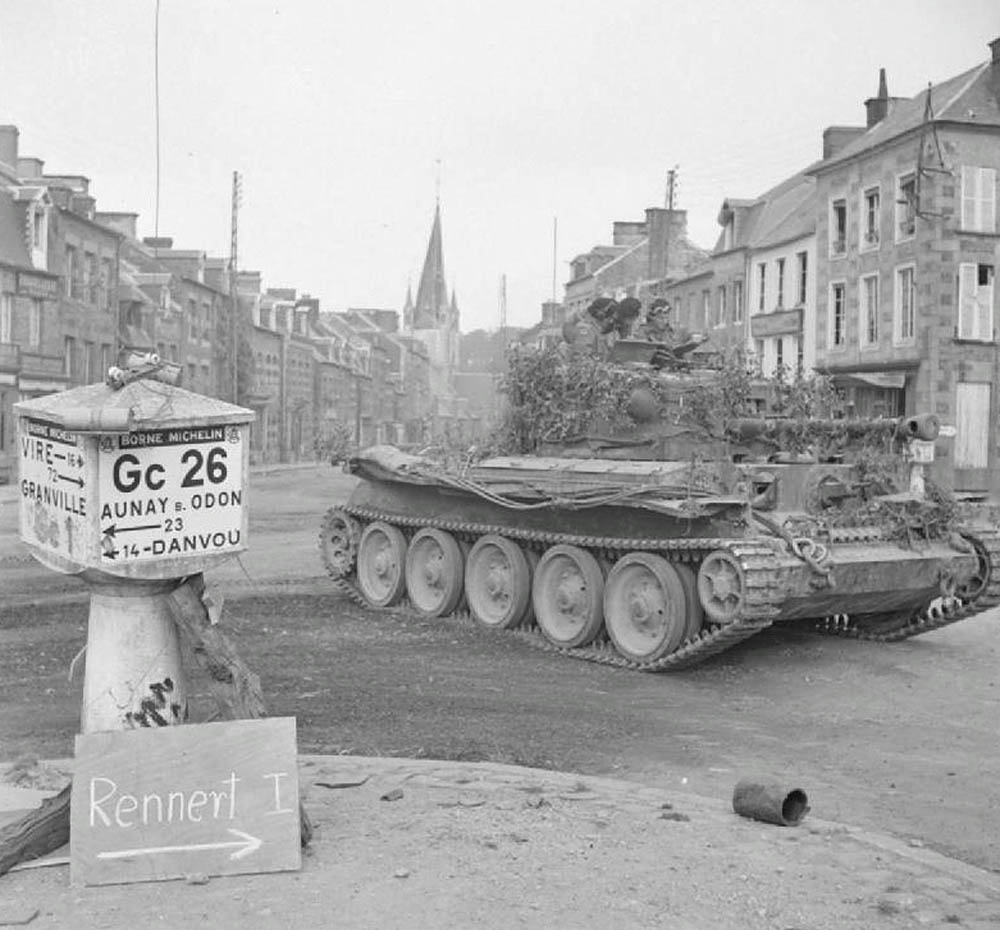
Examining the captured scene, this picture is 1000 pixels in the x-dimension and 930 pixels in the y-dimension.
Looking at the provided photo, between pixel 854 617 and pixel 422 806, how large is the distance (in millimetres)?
7342

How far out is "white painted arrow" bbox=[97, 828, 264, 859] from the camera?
4691 millimetres

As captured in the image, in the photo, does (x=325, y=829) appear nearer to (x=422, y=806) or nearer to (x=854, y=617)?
(x=422, y=806)

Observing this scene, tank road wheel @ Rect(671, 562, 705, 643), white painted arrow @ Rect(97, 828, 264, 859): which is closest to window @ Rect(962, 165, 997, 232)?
tank road wheel @ Rect(671, 562, 705, 643)

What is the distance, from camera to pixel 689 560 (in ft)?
33.3

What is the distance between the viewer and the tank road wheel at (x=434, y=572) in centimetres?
1252

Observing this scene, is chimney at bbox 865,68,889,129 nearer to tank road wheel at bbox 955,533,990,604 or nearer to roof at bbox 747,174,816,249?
roof at bbox 747,174,816,249

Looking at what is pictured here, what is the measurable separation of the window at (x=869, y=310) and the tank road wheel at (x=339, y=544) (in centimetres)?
2376

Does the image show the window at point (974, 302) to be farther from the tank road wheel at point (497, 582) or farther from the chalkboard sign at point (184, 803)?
the chalkboard sign at point (184, 803)

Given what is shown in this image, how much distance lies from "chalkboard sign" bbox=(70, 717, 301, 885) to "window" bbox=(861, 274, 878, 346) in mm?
31943

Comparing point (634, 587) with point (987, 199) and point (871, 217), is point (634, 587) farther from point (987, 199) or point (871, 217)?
point (871, 217)

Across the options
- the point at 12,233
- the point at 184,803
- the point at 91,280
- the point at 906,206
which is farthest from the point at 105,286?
the point at 184,803

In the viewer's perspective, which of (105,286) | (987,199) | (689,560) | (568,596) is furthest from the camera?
(105,286)

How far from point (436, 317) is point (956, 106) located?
307ft

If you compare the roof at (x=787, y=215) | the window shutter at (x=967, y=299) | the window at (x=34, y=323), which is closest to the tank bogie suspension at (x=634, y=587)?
the window shutter at (x=967, y=299)
